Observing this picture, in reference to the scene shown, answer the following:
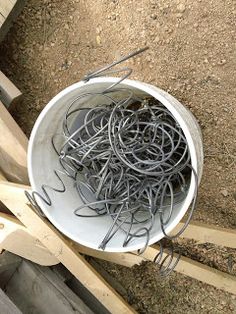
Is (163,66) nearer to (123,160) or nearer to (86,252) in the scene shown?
(123,160)

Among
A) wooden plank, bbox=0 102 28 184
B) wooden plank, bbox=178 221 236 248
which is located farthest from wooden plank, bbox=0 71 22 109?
wooden plank, bbox=178 221 236 248

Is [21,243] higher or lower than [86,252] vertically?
higher

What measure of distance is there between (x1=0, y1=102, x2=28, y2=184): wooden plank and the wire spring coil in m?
0.14

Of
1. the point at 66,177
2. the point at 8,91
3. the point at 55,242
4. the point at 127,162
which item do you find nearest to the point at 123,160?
the point at 127,162

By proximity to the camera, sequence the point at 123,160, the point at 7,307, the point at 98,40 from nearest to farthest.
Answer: the point at 123,160 < the point at 7,307 < the point at 98,40

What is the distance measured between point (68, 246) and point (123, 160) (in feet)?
1.02

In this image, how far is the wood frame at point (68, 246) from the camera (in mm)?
1320

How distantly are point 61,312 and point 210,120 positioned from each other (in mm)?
→ 611

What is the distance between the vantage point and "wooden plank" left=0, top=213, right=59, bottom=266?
54.0 inches

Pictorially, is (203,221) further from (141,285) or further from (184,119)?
(184,119)

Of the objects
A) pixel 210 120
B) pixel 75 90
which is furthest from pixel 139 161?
pixel 210 120

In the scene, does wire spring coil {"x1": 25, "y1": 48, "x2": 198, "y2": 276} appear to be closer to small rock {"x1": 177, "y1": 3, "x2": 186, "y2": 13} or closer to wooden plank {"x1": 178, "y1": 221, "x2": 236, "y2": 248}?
wooden plank {"x1": 178, "y1": 221, "x2": 236, "y2": 248}

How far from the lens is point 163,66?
144 centimetres

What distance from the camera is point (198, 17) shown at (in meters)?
1.40
